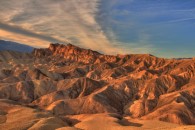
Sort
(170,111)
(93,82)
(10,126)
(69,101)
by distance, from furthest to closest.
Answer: (93,82)
(69,101)
(170,111)
(10,126)

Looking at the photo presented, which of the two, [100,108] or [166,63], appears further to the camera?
[166,63]

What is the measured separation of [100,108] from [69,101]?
31.5 feet

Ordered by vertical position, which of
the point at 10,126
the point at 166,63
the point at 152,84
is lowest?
the point at 10,126

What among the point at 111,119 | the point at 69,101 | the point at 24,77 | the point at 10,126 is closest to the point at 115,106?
the point at 69,101

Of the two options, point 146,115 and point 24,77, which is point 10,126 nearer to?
point 146,115

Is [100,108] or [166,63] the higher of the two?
[166,63]

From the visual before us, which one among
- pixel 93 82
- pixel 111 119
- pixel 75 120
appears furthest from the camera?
pixel 93 82

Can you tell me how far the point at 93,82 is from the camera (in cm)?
12625

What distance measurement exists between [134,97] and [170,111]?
2598 cm

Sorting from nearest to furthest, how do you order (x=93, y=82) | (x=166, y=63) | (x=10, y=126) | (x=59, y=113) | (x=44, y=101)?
(x=10, y=126), (x=59, y=113), (x=44, y=101), (x=93, y=82), (x=166, y=63)

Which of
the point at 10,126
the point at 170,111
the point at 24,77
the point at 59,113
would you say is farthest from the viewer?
the point at 24,77

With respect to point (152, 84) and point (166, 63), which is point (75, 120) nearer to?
point (152, 84)

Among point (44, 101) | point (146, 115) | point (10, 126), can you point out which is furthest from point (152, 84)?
point (10, 126)

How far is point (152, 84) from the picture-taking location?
118 m
